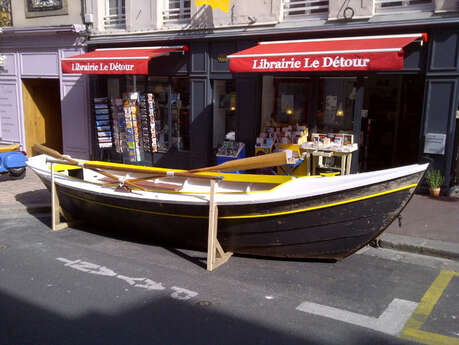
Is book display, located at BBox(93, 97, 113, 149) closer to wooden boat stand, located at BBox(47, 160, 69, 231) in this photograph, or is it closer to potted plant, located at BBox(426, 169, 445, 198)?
wooden boat stand, located at BBox(47, 160, 69, 231)

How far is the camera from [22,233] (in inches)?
301

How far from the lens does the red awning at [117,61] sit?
1073cm

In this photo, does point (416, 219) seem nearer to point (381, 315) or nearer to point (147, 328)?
point (381, 315)

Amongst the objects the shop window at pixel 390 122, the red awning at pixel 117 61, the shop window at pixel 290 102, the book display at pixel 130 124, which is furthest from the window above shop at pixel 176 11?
the shop window at pixel 390 122

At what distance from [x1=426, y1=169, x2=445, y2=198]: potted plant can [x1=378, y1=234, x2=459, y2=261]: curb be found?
8.30 ft

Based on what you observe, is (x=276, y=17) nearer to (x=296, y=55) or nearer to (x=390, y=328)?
(x=296, y=55)

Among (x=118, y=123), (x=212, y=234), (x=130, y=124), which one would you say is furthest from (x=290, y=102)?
(x=212, y=234)

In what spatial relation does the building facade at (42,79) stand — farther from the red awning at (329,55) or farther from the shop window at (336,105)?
the shop window at (336,105)

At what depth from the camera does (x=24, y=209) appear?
351 inches

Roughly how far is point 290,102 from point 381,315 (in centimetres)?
667

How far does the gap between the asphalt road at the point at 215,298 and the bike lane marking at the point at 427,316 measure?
11 millimetres

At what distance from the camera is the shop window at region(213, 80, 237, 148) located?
446 inches

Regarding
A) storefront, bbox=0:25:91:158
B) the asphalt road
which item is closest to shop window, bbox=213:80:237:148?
storefront, bbox=0:25:91:158

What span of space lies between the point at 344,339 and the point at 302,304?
809 mm
